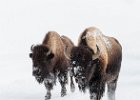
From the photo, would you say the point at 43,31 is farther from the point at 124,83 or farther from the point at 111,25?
the point at 124,83

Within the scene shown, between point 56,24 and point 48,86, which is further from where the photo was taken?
point 56,24

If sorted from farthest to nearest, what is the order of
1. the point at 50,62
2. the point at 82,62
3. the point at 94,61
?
1. the point at 50,62
2. the point at 94,61
3. the point at 82,62

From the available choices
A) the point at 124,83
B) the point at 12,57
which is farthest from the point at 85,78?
the point at 12,57

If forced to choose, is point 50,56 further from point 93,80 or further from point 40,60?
point 93,80

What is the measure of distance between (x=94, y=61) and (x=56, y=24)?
36.7 m

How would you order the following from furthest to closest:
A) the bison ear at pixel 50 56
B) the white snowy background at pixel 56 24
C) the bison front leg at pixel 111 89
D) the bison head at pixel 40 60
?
1. the white snowy background at pixel 56 24
2. the bison ear at pixel 50 56
3. the bison head at pixel 40 60
4. the bison front leg at pixel 111 89

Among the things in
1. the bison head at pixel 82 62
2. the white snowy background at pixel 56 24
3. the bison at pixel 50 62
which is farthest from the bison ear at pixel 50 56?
the white snowy background at pixel 56 24

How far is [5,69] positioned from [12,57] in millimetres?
6225

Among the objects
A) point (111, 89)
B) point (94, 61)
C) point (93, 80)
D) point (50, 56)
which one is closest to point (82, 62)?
point (94, 61)

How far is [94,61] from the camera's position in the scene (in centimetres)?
1434

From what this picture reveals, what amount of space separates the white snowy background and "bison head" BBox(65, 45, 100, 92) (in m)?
11.1

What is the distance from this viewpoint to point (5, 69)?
29078 millimetres

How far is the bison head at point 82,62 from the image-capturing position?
1345 cm

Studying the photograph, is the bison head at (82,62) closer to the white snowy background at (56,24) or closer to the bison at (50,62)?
the bison at (50,62)
